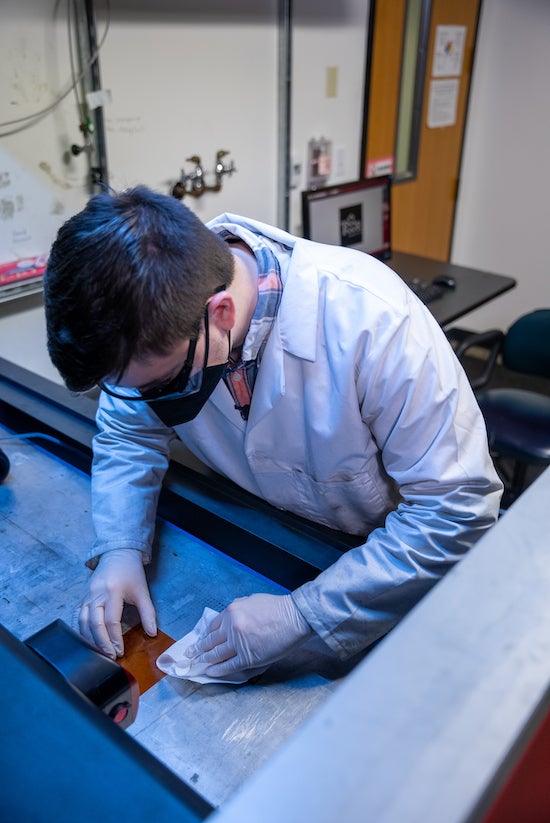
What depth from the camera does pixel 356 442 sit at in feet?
3.12

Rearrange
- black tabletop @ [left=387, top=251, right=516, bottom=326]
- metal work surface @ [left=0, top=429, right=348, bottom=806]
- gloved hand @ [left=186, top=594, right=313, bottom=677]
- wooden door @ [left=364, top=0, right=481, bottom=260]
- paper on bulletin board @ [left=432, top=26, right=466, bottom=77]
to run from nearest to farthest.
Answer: metal work surface @ [left=0, top=429, right=348, bottom=806]
gloved hand @ [left=186, top=594, right=313, bottom=677]
black tabletop @ [left=387, top=251, right=516, bottom=326]
wooden door @ [left=364, top=0, right=481, bottom=260]
paper on bulletin board @ [left=432, top=26, right=466, bottom=77]

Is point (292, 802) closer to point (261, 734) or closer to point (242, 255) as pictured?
point (261, 734)

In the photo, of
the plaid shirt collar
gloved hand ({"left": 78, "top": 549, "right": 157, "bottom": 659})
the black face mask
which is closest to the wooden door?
the plaid shirt collar

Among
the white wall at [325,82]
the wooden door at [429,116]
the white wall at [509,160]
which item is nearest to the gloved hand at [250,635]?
the white wall at [325,82]

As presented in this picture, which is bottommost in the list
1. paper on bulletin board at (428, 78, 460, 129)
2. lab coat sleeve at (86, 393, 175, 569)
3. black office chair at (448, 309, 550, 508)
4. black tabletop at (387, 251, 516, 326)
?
black office chair at (448, 309, 550, 508)

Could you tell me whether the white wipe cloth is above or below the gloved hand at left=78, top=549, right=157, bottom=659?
below

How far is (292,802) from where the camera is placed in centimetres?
28

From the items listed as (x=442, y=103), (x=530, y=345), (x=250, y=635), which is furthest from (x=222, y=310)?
(x=442, y=103)

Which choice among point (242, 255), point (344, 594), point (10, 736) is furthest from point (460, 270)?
point (10, 736)

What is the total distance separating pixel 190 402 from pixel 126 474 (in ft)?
0.63

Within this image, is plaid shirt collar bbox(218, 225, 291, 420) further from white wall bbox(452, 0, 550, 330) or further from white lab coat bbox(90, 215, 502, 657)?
white wall bbox(452, 0, 550, 330)

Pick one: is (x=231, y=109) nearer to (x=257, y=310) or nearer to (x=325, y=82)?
(x=325, y=82)

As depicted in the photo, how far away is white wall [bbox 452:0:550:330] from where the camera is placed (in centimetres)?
351

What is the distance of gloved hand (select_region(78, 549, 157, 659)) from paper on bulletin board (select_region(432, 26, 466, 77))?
3316 mm
